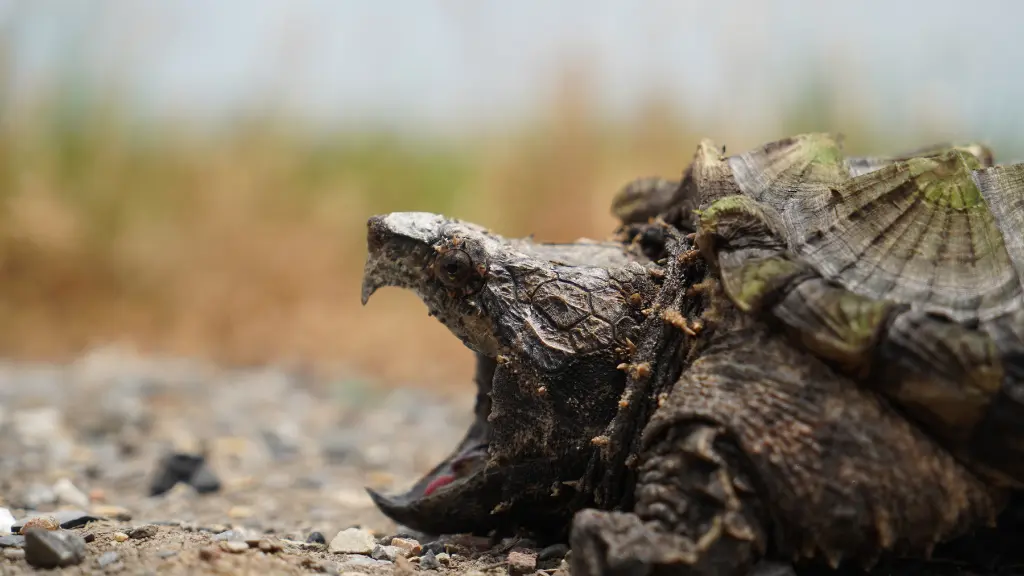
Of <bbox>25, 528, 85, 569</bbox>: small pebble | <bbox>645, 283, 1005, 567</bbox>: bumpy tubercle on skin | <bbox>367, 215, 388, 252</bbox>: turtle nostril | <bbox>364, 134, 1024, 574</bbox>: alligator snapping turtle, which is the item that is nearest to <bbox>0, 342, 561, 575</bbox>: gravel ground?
<bbox>25, 528, 85, 569</bbox>: small pebble

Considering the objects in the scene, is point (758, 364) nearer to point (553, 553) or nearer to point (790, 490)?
point (790, 490)

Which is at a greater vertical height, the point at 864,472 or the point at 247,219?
the point at 247,219

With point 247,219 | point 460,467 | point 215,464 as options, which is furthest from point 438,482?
point 247,219

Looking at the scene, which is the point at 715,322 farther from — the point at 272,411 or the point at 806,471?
the point at 272,411

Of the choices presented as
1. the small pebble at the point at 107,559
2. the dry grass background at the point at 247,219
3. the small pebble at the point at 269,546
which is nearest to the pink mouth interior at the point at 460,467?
the small pebble at the point at 269,546

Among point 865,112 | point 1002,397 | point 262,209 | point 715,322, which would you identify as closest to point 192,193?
point 262,209
